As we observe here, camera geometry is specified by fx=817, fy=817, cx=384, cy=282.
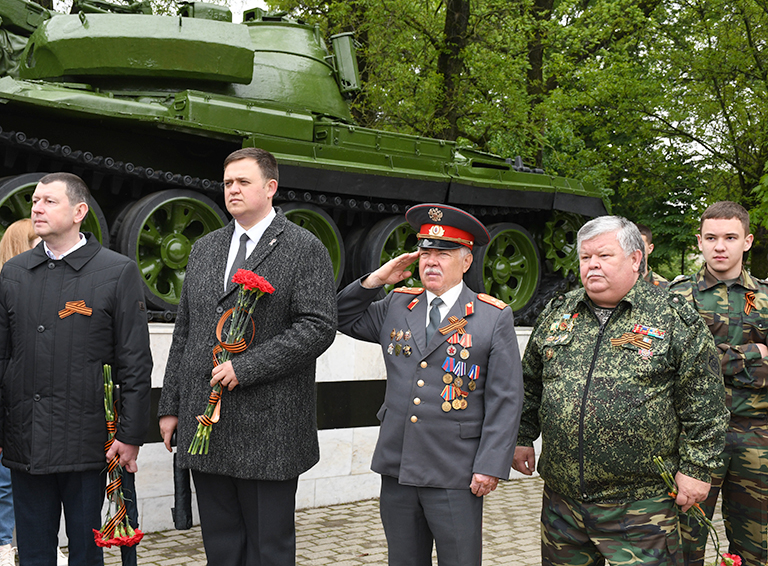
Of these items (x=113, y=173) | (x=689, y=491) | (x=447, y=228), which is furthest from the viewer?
(x=113, y=173)

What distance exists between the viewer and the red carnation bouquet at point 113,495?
3551 mm

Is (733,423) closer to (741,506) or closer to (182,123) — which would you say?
(741,506)

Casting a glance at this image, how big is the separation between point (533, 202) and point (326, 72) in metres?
3.00

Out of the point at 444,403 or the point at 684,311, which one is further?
the point at 444,403

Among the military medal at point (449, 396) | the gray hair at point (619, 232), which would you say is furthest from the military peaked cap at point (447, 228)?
the military medal at point (449, 396)

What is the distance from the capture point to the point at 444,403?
3.43 meters

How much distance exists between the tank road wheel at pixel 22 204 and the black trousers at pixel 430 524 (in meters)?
Answer: 4.38

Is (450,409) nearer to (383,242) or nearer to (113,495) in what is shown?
(113,495)

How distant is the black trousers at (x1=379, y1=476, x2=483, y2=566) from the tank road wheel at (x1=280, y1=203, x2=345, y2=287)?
4953 mm

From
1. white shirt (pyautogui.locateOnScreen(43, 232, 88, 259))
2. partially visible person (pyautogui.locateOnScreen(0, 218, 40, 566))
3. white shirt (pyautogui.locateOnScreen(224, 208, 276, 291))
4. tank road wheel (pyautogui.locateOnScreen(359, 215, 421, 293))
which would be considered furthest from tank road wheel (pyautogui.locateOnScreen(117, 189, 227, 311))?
white shirt (pyautogui.locateOnScreen(224, 208, 276, 291))

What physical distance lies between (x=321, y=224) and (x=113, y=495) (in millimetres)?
5289

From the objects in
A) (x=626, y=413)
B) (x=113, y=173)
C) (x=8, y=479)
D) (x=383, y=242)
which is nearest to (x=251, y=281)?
(x=626, y=413)

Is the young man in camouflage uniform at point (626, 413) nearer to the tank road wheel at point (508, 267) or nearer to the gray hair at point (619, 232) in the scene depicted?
the gray hair at point (619, 232)

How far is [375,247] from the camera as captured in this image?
29.4 feet
